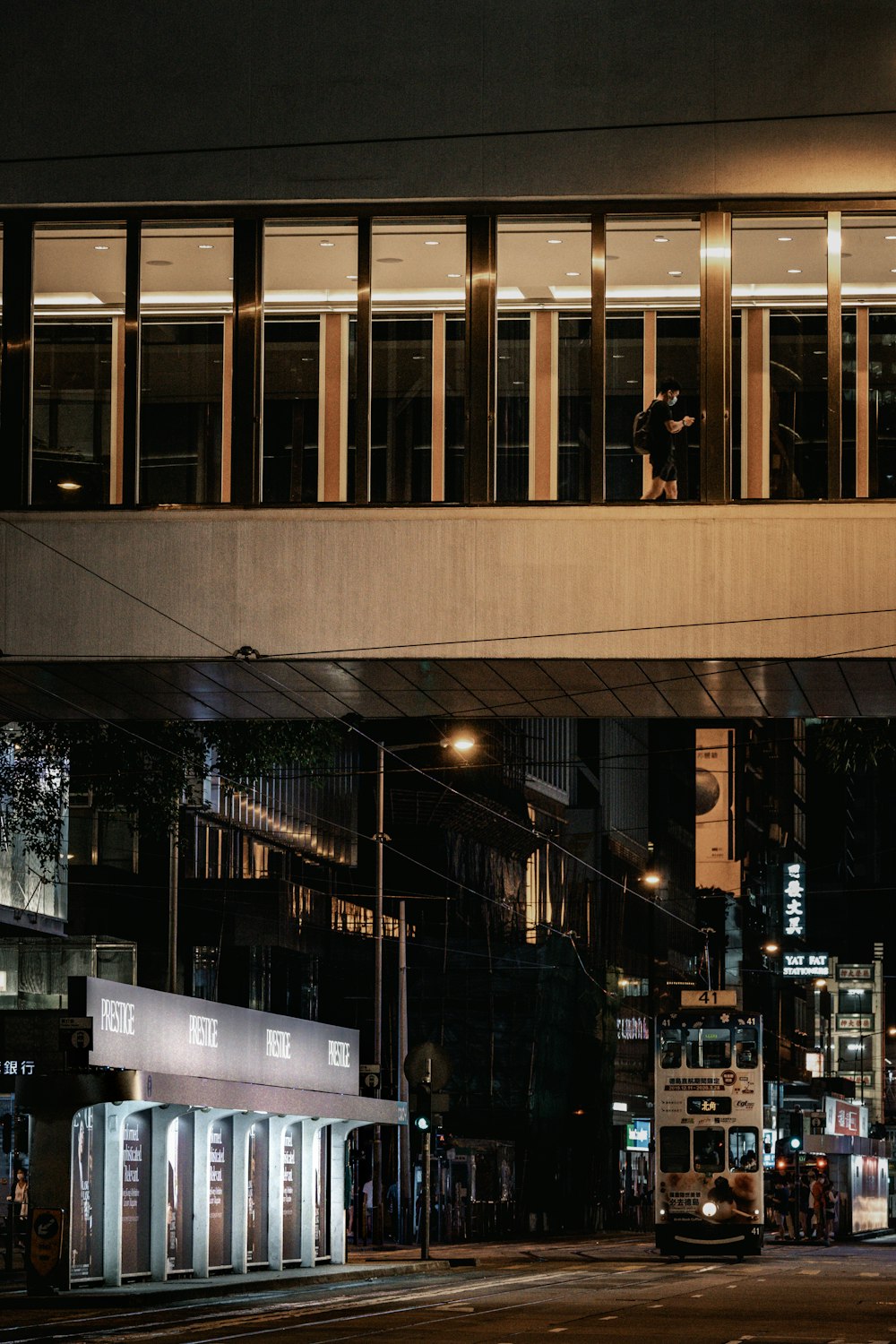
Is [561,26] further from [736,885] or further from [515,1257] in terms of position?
[736,885]

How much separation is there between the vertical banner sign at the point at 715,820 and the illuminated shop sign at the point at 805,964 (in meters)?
5.83

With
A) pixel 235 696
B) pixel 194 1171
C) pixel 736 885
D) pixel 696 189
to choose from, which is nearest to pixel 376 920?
pixel 194 1171

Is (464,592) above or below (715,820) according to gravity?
below

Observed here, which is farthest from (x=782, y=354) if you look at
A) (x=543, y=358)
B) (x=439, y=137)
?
(x=439, y=137)

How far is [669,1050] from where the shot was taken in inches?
1681

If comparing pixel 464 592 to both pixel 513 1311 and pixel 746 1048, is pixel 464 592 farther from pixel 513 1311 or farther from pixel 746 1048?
pixel 746 1048

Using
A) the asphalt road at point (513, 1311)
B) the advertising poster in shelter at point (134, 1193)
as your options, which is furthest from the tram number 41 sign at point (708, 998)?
the advertising poster in shelter at point (134, 1193)

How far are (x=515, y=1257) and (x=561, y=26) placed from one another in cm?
2999

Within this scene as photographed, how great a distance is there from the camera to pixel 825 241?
66.7 feet

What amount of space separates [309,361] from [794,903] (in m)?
108

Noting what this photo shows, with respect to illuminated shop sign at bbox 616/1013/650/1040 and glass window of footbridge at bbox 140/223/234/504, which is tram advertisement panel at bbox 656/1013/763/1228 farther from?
illuminated shop sign at bbox 616/1013/650/1040

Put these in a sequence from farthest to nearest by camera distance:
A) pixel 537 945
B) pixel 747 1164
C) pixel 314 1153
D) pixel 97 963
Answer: pixel 537 945
pixel 97 963
pixel 747 1164
pixel 314 1153

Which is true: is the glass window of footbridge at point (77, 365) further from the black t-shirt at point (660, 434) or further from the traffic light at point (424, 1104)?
the traffic light at point (424, 1104)

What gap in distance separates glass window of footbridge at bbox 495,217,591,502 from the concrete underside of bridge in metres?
0.41
